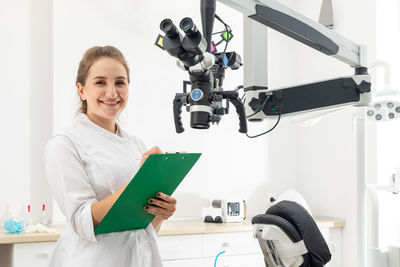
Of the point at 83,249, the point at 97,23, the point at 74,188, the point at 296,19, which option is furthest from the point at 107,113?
the point at 97,23

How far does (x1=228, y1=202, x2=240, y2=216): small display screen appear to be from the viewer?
11.2 ft

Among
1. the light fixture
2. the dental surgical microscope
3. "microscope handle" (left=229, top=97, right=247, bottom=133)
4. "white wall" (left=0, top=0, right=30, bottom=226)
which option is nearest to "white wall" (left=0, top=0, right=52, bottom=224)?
"white wall" (left=0, top=0, right=30, bottom=226)

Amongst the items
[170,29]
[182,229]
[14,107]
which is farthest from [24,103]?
[170,29]

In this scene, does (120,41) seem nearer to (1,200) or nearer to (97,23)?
(97,23)

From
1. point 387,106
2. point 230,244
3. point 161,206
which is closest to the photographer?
point 161,206

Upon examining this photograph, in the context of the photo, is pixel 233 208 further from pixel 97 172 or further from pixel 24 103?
pixel 97 172

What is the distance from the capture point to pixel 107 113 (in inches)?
59.5

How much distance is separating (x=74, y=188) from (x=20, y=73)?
6.40ft

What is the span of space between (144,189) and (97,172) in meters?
0.18

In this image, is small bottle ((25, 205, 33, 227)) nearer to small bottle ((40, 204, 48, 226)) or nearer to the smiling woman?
small bottle ((40, 204, 48, 226))

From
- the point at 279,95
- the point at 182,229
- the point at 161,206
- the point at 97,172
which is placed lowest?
the point at 182,229

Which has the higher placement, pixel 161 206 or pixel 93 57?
pixel 93 57

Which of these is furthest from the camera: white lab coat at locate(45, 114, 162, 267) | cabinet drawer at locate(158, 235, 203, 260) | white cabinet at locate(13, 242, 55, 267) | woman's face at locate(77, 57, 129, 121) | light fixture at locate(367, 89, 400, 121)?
cabinet drawer at locate(158, 235, 203, 260)

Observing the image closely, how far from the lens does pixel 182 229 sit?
293 centimetres
